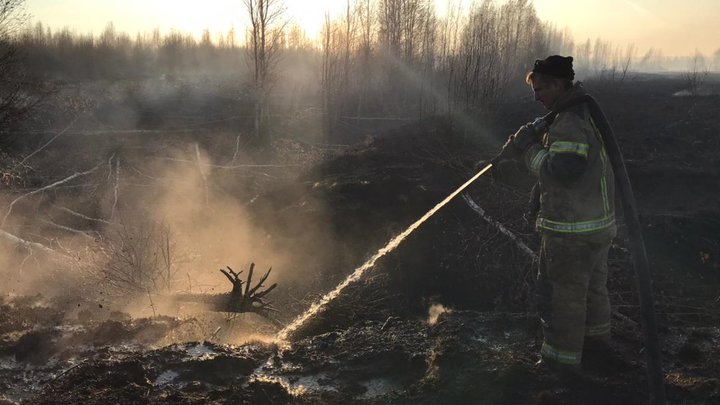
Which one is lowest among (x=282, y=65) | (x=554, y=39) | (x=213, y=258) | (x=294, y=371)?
(x=213, y=258)

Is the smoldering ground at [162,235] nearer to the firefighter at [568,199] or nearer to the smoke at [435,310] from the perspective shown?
the smoke at [435,310]

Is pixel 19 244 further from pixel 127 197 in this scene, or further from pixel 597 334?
pixel 597 334

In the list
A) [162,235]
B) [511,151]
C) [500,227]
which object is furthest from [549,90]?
[162,235]

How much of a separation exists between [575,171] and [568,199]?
281 mm

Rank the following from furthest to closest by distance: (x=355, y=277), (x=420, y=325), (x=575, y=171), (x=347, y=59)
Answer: (x=347, y=59)
(x=355, y=277)
(x=420, y=325)
(x=575, y=171)

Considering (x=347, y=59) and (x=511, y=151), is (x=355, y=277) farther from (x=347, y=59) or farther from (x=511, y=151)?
(x=347, y=59)

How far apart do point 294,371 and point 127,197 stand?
10419mm

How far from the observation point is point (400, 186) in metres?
10.2

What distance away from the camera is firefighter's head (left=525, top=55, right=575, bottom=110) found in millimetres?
3373

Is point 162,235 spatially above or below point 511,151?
below

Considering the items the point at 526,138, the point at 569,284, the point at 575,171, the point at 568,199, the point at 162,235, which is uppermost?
the point at 526,138

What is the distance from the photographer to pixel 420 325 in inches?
186

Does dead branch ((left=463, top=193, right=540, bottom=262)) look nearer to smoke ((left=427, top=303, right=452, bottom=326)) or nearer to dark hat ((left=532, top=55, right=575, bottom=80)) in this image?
smoke ((left=427, top=303, right=452, bottom=326))

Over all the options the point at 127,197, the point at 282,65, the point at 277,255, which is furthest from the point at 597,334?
the point at 282,65
